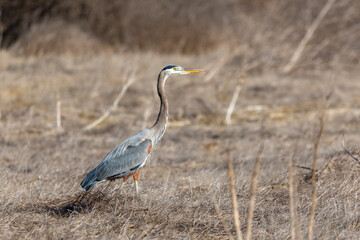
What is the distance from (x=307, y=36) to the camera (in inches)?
705

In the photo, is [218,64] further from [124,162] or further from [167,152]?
[124,162]

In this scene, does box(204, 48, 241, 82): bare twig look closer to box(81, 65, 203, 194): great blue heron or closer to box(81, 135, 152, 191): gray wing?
box(81, 65, 203, 194): great blue heron

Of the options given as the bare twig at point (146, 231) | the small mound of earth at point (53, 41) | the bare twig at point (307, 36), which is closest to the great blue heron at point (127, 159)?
the bare twig at point (146, 231)

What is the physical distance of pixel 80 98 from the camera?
14977 millimetres

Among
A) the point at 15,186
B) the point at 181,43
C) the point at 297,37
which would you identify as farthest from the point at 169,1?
the point at 15,186

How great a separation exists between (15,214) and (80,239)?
72cm

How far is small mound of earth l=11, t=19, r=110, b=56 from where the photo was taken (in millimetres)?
19344

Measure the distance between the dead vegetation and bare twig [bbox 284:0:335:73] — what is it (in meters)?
0.18

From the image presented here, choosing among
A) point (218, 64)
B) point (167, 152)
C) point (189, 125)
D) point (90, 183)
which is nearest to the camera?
point (90, 183)

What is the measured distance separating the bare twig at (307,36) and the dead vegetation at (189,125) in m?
0.18

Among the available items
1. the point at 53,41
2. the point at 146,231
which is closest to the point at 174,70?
the point at 146,231

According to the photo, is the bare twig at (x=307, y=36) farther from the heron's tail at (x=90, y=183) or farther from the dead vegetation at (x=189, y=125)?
the heron's tail at (x=90, y=183)

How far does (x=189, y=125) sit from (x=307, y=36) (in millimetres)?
6334

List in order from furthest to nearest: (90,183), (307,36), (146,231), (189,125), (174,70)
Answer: (307,36)
(189,125)
(174,70)
(90,183)
(146,231)
